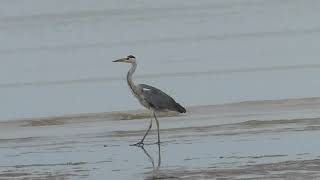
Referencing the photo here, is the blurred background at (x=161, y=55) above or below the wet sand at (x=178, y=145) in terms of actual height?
above

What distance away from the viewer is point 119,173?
13.6 meters

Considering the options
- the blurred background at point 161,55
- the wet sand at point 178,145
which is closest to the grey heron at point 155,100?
the wet sand at point 178,145

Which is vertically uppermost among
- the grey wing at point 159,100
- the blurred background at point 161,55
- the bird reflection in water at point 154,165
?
the blurred background at point 161,55

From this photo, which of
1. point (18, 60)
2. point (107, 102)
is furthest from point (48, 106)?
point (18, 60)

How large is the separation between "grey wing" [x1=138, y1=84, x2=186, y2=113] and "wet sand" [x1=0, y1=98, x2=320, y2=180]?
472mm

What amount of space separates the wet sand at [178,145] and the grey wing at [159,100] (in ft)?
1.55

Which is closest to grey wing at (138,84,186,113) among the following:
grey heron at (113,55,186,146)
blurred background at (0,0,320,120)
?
grey heron at (113,55,186,146)

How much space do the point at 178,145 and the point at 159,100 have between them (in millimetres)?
1507

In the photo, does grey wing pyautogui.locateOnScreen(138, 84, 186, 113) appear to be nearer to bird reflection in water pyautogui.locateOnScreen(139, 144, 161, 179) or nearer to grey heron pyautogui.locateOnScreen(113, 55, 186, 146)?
grey heron pyautogui.locateOnScreen(113, 55, 186, 146)

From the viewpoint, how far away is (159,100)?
17594 mm

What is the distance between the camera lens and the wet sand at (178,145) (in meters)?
13.5

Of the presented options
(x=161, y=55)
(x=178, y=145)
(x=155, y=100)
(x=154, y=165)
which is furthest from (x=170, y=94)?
(x=154, y=165)

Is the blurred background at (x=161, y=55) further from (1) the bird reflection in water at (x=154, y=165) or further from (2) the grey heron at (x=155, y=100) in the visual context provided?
(1) the bird reflection in water at (x=154, y=165)

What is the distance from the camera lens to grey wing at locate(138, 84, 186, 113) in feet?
57.4
